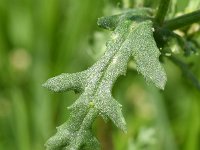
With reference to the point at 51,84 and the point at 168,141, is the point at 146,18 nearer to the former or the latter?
the point at 51,84

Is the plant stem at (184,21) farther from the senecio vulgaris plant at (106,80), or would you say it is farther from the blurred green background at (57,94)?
the blurred green background at (57,94)

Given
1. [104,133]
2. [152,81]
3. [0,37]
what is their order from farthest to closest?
[0,37], [104,133], [152,81]

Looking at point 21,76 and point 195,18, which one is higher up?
point 195,18

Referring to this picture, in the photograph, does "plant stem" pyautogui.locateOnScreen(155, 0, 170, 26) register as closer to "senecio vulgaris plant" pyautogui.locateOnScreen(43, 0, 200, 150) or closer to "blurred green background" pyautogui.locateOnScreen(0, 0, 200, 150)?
"senecio vulgaris plant" pyautogui.locateOnScreen(43, 0, 200, 150)

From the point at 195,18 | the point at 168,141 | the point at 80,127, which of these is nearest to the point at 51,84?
the point at 80,127

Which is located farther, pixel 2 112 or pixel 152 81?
pixel 2 112

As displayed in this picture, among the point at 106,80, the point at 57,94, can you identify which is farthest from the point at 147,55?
A: the point at 57,94

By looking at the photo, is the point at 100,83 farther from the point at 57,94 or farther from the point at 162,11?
the point at 57,94
